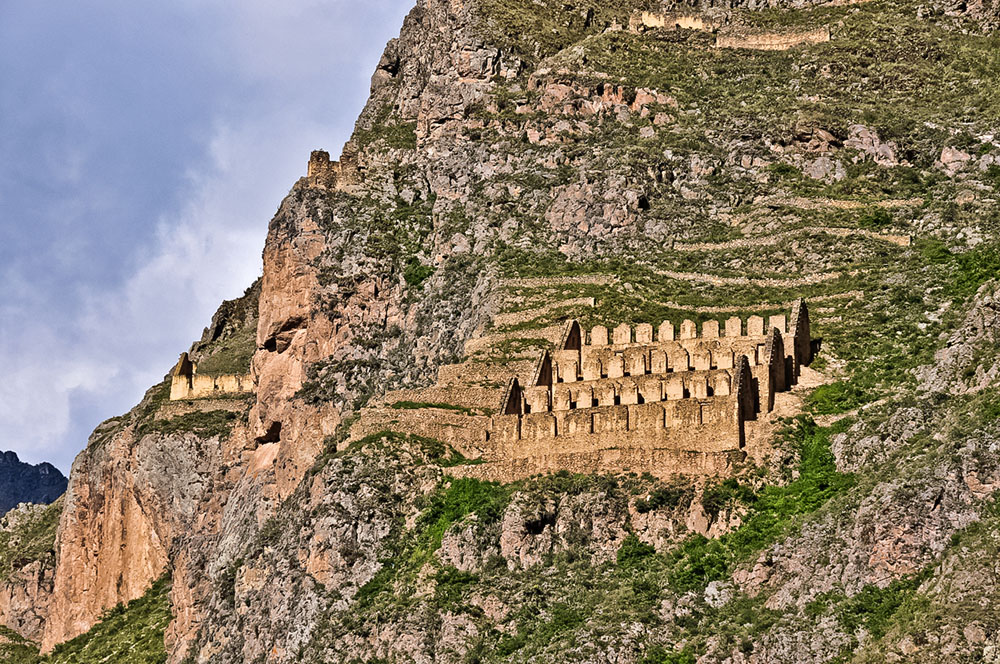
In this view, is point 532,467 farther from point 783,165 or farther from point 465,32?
point 465,32

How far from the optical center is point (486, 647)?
73062mm

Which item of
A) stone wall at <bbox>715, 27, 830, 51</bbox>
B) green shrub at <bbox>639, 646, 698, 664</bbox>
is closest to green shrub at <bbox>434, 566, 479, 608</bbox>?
green shrub at <bbox>639, 646, 698, 664</bbox>

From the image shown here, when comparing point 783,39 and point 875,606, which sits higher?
point 783,39

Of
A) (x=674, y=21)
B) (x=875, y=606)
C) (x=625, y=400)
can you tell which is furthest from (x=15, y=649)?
(x=875, y=606)

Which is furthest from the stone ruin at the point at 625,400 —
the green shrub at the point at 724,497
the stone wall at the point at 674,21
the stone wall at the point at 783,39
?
the stone wall at the point at 674,21

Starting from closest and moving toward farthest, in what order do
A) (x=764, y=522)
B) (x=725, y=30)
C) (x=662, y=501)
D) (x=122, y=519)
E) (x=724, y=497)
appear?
1. (x=764, y=522)
2. (x=724, y=497)
3. (x=662, y=501)
4. (x=122, y=519)
5. (x=725, y=30)

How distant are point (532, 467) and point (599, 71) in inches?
1563

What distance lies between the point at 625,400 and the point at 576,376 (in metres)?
4.68

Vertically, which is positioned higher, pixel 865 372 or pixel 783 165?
pixel 783 165

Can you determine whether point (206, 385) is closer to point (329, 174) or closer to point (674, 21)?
point (329, 174)

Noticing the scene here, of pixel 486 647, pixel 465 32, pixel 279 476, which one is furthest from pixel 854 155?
pixel 486 647

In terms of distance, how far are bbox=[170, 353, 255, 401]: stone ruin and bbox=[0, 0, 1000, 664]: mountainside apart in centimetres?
24

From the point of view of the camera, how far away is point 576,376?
278 feet

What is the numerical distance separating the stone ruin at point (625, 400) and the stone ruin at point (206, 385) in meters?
29.9
